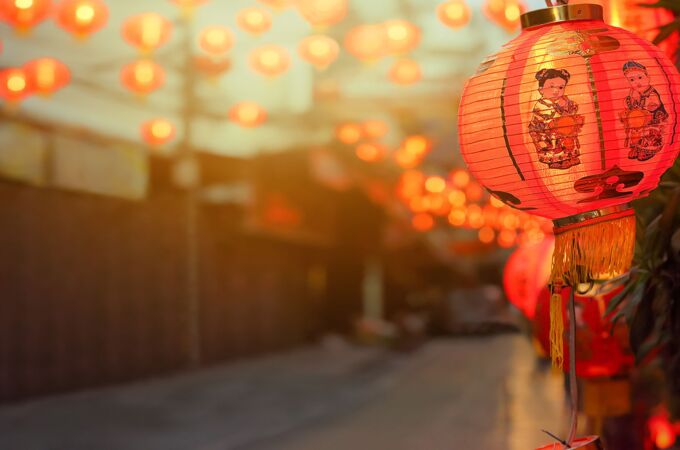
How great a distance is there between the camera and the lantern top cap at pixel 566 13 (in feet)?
10.5

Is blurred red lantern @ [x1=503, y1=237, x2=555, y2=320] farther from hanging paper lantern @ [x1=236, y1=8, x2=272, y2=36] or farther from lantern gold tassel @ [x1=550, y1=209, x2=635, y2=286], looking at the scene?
hanging paper lantern @ [x1=236, y1=8, x2=272, y2=36]

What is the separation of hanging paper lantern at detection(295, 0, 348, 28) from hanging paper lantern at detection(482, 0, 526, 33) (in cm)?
204

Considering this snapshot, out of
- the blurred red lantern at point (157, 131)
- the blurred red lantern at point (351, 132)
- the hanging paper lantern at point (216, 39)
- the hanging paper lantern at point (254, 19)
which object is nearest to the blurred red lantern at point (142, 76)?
the hanging paper lantern at point (216, 39)

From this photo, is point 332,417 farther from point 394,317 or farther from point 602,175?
point 394,317

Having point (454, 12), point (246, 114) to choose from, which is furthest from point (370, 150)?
point (454, 12)

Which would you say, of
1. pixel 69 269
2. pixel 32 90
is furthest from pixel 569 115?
pixel 69 269

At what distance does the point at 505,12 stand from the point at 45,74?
548cm

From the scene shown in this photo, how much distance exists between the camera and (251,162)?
18516 millimetres

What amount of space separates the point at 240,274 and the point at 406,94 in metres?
5.21

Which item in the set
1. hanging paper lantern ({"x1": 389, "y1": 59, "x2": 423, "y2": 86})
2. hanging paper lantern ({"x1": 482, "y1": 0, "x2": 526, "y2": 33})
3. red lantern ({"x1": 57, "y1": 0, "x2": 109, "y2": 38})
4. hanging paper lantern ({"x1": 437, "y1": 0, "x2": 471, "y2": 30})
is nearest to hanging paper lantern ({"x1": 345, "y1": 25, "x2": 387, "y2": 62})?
hanging paper lantern ({"x1": 389, "y1": 59, "x2": 423, "y2": 86})

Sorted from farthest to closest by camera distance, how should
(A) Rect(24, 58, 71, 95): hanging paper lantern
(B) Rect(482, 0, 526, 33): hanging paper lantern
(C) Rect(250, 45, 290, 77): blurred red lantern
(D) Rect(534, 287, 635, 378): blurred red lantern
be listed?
(C) Rect(250, 45, 290, 77): blurred red lantern < (A) Rect(24, 58, 71, 95): hanging paper lantern < (B) Rect(482, 0, 526, 33): hanging paper lantern < (D) Rect(534, 287, 635, 378): blurred red lantern

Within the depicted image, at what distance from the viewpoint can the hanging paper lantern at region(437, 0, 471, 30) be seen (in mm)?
9828

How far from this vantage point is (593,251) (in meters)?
3.21

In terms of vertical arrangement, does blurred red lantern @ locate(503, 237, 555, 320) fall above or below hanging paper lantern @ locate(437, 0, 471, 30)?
below
